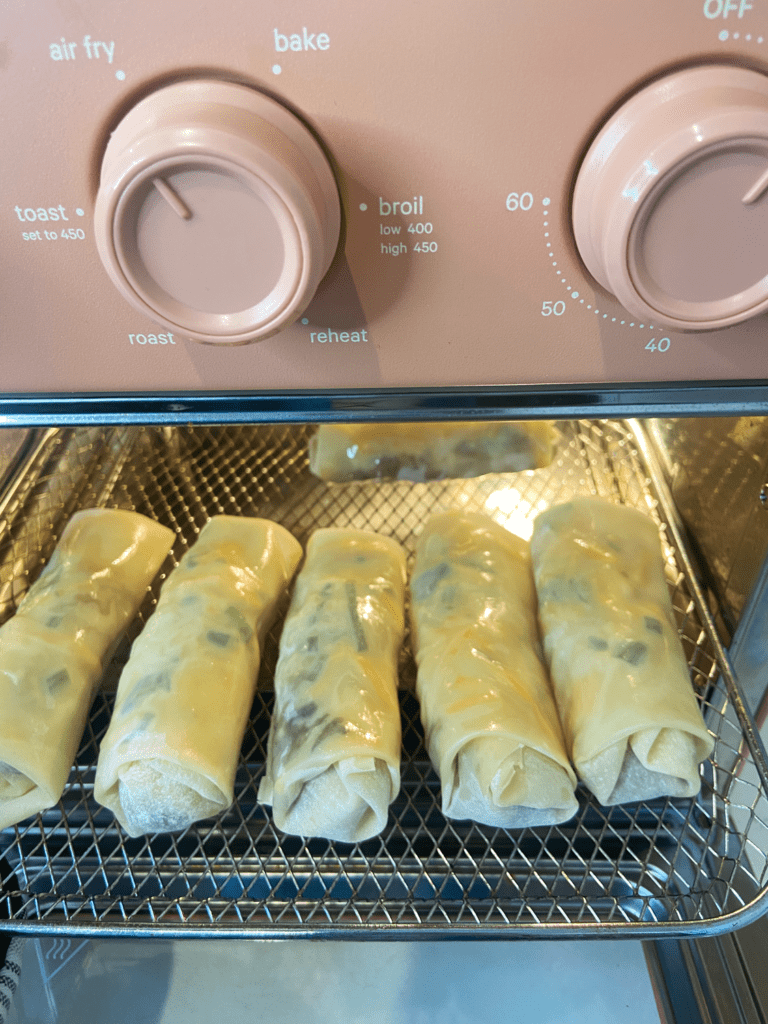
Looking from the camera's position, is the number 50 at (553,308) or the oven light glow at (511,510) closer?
the number 50 at (553,308)

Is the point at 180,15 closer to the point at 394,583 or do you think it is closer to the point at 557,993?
the point at 394,583

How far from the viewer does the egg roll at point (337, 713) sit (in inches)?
28.4

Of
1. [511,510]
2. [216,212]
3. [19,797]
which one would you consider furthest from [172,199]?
[511,510]

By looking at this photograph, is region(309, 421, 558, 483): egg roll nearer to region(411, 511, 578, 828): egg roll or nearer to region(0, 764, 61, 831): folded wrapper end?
region(411, 511, 578, 828): egg roll

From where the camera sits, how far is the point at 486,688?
76cm

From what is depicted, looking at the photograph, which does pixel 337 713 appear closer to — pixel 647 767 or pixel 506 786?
pixel 506 786

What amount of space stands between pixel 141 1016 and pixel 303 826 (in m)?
0.28

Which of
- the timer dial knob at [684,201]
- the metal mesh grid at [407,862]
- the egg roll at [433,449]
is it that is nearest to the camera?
the timer dial knob at [684,201]

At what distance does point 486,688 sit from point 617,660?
5.7 inches

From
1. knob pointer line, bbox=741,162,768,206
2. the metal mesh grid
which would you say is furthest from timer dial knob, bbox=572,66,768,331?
the metal mesh grid

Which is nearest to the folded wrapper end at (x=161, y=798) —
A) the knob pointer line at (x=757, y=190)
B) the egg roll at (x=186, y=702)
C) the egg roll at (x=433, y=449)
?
the egg roll at (x=186, y=702)

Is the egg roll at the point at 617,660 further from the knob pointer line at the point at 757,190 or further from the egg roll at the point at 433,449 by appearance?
the knob pointer line at the point at 757,190

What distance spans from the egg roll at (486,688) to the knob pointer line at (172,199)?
54 cm

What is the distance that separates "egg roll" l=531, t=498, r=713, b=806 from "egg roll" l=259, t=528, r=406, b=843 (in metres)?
0.20
